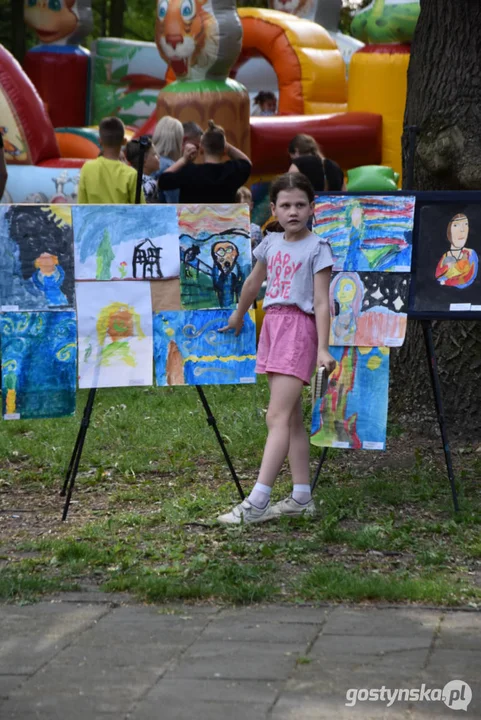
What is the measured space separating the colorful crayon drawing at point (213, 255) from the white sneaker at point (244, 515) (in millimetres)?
1100

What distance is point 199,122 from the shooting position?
1530 cm

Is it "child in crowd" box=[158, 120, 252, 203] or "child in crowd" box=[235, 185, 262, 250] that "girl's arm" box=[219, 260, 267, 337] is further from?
"child in crowd" box=[235, 185, 262, 250]

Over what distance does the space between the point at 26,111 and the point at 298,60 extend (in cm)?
548

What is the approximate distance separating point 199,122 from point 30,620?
1183 cm

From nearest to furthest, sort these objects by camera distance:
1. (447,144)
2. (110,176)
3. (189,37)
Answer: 1. (447,144)
2. (110,176)
3. (189,37)

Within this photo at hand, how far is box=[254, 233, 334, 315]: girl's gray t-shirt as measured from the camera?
18.4 feet

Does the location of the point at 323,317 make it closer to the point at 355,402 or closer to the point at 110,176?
the point at 355,402

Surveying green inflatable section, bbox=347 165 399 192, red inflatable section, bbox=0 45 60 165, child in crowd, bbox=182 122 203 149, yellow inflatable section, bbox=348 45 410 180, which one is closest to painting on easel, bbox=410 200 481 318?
child in crowd, bbox=182 122 203 149

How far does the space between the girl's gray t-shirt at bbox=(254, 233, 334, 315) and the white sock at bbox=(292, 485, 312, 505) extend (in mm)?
898

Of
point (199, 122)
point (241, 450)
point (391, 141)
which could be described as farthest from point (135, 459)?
point (391, 141)

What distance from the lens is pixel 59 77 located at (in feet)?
68.8

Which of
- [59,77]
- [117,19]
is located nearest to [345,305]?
[59,77]

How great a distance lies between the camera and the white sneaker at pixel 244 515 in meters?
5.54

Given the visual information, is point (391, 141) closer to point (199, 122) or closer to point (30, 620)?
point (199, 122)
